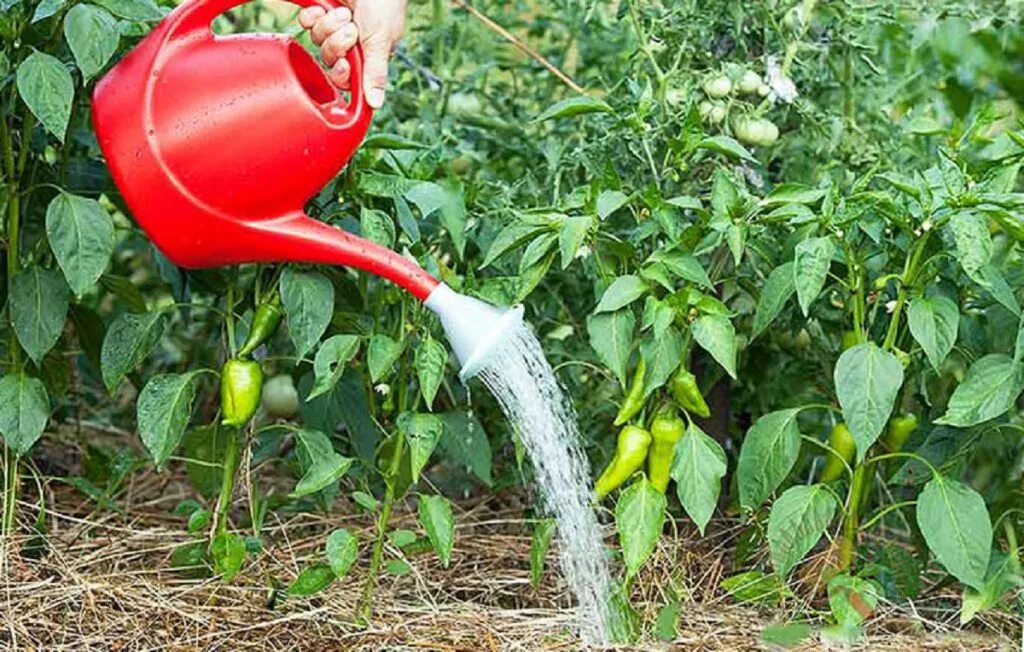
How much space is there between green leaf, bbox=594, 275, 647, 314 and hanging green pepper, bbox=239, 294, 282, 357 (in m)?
0.39

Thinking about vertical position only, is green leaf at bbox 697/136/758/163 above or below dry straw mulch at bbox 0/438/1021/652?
above

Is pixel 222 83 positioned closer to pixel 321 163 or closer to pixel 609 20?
pixel 321 163

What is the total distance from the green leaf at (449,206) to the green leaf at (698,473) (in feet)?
1.18

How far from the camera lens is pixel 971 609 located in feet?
6.18

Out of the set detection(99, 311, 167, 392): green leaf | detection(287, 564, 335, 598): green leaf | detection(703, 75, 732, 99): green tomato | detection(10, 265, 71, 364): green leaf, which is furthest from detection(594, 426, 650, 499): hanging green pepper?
detection(10, 265, 71, 364): green leaf

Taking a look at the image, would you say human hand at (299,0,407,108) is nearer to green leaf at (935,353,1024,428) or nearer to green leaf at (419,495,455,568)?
green leaf at (419,495,455,568)

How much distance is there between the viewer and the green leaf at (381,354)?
73.5 inches

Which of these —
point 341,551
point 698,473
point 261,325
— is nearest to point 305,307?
point 261,325

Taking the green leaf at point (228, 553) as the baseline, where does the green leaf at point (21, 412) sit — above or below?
above

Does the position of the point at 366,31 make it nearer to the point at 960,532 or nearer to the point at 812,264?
the point at 812,264

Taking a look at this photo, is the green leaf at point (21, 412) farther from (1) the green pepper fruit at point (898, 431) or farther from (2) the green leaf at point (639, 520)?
(1) the green pepper fruit at point (898, 431)

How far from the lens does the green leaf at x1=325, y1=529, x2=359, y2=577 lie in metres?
1.88

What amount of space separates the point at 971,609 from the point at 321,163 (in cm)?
87

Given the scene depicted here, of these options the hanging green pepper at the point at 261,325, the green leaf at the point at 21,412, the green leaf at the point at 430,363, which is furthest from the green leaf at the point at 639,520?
the green leaf at the point at 21,412
